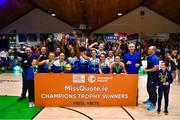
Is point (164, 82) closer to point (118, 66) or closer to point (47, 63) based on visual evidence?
point (118, 66)

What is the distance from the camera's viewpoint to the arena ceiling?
758 inches

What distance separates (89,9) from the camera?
806 inches

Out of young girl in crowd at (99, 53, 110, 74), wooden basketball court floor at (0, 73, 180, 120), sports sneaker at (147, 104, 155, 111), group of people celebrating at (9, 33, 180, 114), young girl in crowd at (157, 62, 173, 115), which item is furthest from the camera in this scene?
young girl in crowd at (99, 53, 110, 74)

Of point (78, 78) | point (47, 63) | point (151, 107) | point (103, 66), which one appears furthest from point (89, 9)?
point (151, 107)

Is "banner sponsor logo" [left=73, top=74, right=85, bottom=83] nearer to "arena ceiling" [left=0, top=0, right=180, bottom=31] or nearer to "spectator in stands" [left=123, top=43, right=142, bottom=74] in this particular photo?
"spectator in stands" [left=123, top=43, right=142, bottom=74]

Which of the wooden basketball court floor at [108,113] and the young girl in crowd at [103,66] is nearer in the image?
the wooden basketball court floor at [108,113]

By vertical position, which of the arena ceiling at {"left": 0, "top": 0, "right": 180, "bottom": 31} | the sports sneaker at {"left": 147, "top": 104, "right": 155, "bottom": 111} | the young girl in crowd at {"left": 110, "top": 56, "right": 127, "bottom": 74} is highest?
the arena ceiling at {"left": 0, "top": 0, "right": 180, "bottom": 31}

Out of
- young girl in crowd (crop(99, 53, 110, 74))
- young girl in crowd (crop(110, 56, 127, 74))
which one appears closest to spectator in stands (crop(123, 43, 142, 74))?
young girl in crowd (crop(110, 56, 127, 74))

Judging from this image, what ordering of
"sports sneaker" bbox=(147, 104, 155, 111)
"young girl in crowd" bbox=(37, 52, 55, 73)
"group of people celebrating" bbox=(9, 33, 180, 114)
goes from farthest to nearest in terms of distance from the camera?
"young girl in crowd" bbox=(37, 52, 55, 73) → "group of people celebrating" bbox=(9, 33, 180, 114) → "sports sneaker" bbox=(147, 104, 155, 111)

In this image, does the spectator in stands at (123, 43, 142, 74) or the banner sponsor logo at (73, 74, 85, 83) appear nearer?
the banner sponsor logo at (73, 74, 85, 83)

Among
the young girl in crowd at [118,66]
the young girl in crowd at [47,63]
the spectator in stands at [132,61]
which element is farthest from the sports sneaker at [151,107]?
the young girl in crowd at [47,63]

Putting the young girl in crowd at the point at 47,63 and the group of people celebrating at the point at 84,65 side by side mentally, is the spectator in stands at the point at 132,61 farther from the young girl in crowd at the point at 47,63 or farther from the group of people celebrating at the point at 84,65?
the young girl in crowd at the point at 47,63

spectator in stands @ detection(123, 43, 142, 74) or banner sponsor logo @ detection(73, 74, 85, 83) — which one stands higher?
spectator in stands @ detection(123, 43, 142, 74)

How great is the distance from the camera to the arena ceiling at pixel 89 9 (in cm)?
1927
